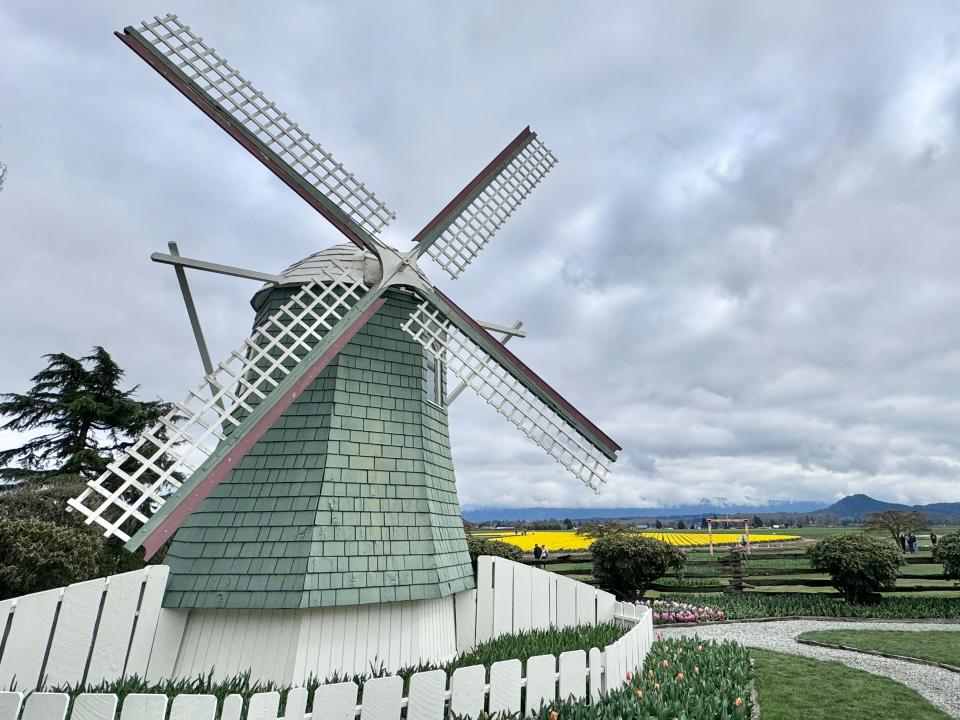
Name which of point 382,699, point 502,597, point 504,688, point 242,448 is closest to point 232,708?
point 382,699

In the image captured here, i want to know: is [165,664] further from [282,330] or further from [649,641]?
[649,641]

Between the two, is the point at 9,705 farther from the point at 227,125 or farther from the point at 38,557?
the point at 38,557

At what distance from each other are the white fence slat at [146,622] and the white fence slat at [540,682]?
13.7 feet

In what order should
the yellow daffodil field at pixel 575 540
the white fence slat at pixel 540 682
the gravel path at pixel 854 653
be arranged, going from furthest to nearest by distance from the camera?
the yellow daffodil field at pixel 575 540 < the gravel path at pixel 854 653 < the white fence slat at pixel 540 682

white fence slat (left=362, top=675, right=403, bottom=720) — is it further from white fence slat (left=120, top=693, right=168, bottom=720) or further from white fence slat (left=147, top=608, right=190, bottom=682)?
white fence slat (left=147, top=608, right=190, bottom=682)

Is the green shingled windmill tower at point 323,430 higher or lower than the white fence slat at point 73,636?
higher

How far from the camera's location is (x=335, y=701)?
13.2ft

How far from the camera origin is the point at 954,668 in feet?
25.4

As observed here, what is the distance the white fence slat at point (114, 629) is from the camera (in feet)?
18.5

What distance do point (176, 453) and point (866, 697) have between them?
823 centimetres

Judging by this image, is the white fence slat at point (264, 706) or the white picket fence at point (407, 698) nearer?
the white picket fence at point (407, 698)

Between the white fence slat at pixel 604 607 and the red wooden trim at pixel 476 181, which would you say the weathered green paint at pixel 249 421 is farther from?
the white fence slat at pixel 604 607

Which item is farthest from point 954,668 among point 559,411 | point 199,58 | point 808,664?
point 199,58

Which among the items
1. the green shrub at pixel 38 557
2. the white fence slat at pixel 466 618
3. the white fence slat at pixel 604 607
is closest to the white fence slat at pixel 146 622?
the white fence slat at pixel 466 618
